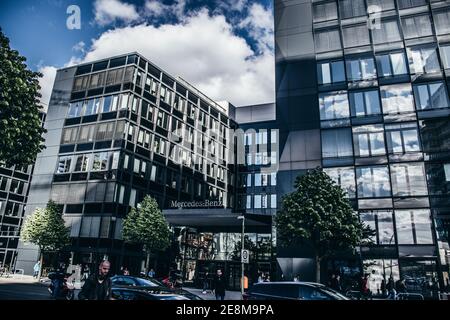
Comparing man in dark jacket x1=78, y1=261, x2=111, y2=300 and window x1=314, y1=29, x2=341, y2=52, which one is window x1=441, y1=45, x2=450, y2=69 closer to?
window x1=314, y1=29, x2=341, y2=52

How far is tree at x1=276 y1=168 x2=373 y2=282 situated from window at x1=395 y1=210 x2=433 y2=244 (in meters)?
5.18

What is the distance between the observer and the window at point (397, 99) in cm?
2800

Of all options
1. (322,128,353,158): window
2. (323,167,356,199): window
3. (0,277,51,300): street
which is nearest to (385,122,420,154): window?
(322,128,353,158): window

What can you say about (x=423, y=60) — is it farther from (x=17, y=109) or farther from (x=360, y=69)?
(x=17, y=109)

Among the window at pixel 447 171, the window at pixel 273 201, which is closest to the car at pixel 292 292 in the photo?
the window at pixel 447 171

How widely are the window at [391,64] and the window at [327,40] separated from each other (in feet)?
13.4

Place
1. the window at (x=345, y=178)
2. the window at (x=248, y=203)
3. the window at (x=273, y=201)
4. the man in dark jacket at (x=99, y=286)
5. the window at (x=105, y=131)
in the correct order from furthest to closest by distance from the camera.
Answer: the window at (x=248, y=203) < the window at (x=273, y=201) < the window at (x=105, y=131) < the window at (x=345, y=178) < the man in dark jacket at (x=99, y=286)

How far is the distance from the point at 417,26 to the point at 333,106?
32.8ft

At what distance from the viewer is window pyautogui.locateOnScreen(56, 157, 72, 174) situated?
3875 centimetres

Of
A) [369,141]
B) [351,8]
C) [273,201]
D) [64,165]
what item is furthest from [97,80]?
[273,201]

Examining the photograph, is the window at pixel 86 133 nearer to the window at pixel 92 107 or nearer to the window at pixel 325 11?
the window at pixel 92 107
